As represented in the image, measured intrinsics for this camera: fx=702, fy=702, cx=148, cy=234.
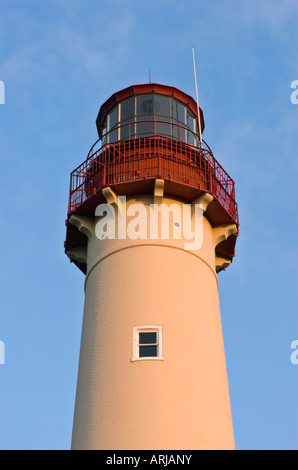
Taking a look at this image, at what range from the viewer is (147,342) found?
63.6ft

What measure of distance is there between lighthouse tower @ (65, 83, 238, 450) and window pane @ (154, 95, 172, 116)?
1.6 inches

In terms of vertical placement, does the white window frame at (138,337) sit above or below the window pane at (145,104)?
below

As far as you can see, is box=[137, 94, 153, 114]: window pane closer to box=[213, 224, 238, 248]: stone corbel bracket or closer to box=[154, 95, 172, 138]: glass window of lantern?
box=[154, 95, 172, 138]: glass window of lantern

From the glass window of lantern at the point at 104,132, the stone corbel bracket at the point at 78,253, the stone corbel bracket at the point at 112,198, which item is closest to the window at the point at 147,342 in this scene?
the stone corbel bracket at the point at 112,198

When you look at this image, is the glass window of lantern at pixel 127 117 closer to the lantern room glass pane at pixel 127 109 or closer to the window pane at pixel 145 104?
the lantern room glass pane at pixel 127 109

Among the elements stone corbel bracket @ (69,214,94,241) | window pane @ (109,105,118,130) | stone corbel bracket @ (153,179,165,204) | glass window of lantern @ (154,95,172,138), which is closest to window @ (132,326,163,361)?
stone corbel bracket @ (153,179,165,204)

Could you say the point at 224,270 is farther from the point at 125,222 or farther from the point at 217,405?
the point at 217,405

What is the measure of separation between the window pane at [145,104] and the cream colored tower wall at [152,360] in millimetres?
3716

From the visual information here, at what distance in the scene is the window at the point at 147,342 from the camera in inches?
753

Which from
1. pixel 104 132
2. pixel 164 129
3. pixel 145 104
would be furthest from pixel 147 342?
pixel 104 132

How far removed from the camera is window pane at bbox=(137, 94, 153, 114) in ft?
78.8

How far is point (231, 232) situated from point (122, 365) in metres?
6.84

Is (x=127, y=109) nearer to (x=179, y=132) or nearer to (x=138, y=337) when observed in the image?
(x=179, y=132)
